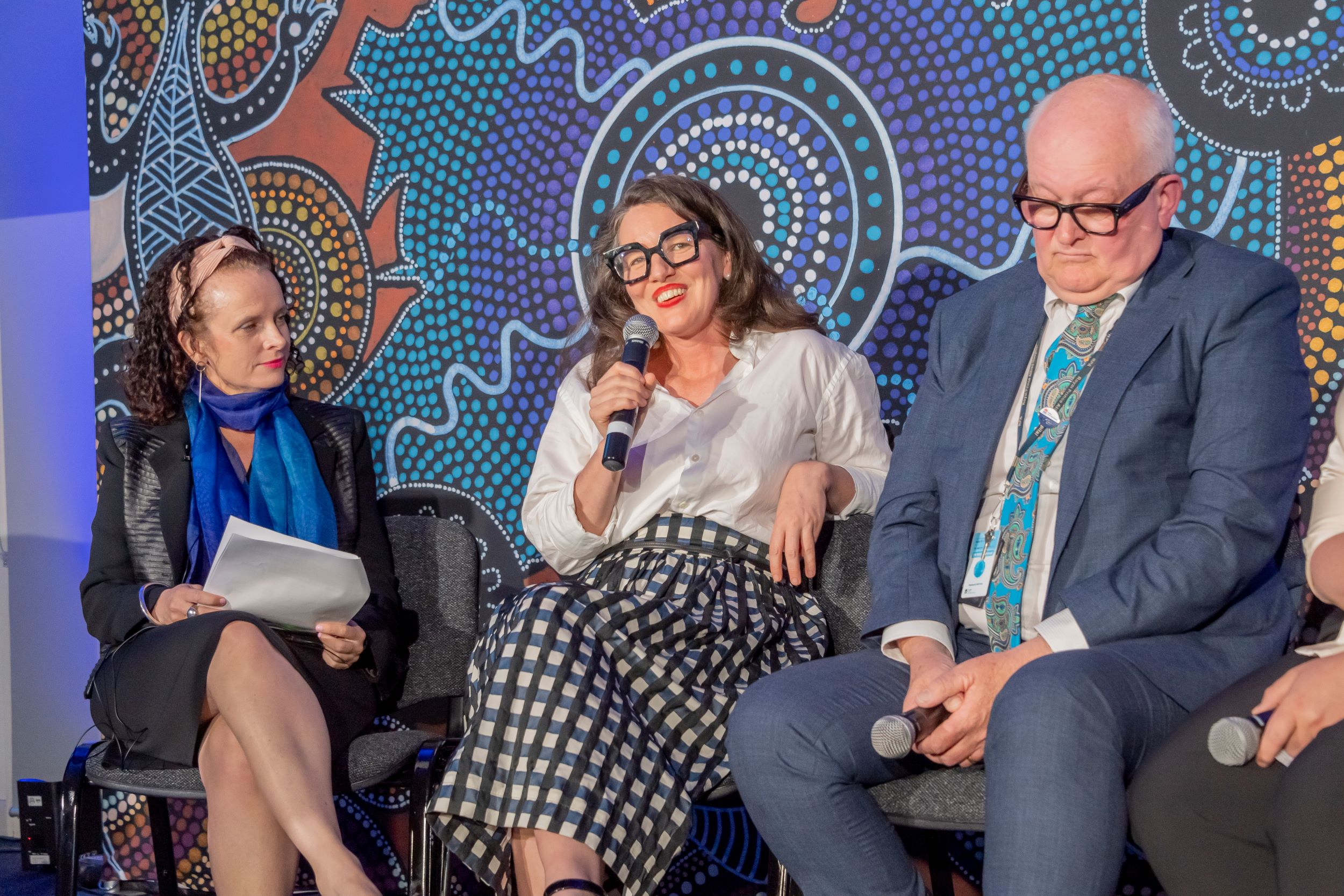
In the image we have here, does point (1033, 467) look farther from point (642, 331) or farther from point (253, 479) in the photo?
point (253, 479)

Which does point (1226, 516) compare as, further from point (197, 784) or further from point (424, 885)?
point (197, 784)

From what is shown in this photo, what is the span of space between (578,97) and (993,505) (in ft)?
5.32

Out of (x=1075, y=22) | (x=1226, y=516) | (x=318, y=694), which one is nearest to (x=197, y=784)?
(x=318, y=694)

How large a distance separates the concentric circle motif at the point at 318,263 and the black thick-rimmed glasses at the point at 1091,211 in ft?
6.35

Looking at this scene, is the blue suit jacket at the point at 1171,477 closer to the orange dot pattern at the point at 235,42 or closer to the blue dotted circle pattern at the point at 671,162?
the blue dotted circle pattern at the point at 671,162

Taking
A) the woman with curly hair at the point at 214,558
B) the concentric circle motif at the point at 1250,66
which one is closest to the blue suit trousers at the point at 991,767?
the woman with curly hair at the point at 214,558

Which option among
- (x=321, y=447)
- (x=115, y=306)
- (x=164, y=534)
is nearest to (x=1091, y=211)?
(x=321, y=447)

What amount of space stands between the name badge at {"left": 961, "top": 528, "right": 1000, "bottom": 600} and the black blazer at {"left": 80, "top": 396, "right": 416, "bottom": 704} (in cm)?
132

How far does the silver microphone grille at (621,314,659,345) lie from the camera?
249 centimetres

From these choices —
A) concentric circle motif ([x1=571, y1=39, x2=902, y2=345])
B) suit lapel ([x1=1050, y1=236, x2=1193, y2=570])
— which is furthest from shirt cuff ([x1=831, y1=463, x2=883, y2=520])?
suit lapel ([x1=1050, y1=236, x2=1193, y2=570])

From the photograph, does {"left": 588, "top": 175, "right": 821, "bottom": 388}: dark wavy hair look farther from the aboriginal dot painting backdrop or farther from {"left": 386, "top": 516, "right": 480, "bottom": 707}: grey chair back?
{"left": 386, "top": 516, "right": 480, "bottom": 707}: grey chair back

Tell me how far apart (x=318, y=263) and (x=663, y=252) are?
1.23 metres

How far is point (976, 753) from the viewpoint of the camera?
1926 mm

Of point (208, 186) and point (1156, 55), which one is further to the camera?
point (208, 186)
